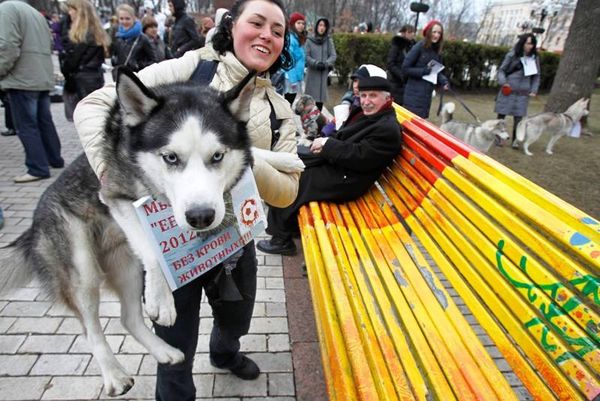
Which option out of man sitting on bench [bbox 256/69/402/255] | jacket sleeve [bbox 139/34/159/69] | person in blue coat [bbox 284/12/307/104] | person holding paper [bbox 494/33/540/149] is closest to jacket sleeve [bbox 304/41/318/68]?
person in blue coat [bbox 284/12/307/104]

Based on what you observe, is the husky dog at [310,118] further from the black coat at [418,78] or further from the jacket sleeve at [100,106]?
the jacket sleeve at [100,106]

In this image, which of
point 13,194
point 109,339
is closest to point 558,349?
point 109,339

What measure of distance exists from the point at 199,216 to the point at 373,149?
2207mm

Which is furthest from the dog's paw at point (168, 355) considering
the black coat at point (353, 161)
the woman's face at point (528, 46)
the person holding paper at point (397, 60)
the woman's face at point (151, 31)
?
the woman's face at point (528, 46)

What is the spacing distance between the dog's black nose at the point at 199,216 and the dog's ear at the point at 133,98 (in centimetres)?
47

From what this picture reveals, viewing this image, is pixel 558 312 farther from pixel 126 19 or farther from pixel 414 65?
pixel 126 19

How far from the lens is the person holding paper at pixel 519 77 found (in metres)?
8.36

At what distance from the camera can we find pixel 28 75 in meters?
4.73

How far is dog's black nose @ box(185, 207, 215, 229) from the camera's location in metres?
1.29

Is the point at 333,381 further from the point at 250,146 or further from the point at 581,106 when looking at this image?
the point at 581,106

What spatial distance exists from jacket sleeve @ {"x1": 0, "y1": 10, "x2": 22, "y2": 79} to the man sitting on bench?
368 centimetres

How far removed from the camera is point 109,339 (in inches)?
101

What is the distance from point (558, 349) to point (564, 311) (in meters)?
0.14

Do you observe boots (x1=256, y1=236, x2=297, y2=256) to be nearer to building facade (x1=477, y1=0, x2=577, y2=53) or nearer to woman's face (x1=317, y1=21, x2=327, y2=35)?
woman's face (x1=317, y1=21, x2=327, y2=35)
